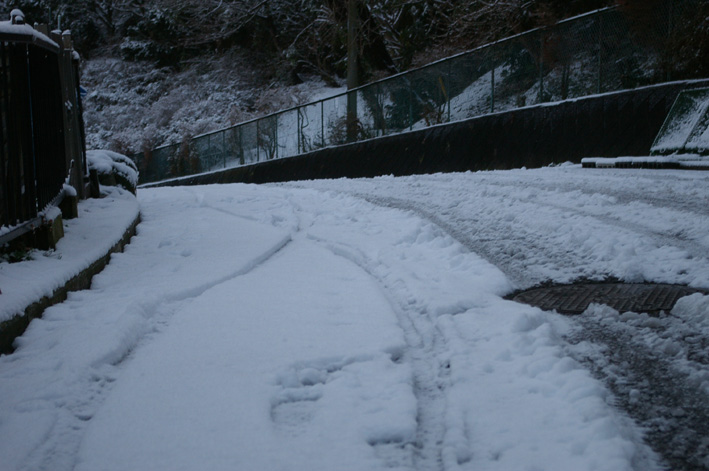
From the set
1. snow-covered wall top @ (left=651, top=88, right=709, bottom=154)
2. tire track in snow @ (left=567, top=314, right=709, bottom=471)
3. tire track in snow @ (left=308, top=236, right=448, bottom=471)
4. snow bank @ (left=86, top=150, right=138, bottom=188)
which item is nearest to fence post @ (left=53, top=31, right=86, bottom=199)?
snow bank @ (left=86, top=150, right=138, bottom=188)

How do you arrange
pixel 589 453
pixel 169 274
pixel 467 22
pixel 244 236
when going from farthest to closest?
pixel 467 22 → pixel 244 236 → pixel 169 274 → pixel 589 453

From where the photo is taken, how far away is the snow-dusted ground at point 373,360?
2840 millimetres

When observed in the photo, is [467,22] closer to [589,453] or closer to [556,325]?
[556,325]

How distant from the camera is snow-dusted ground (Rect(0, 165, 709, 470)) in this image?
112 inches

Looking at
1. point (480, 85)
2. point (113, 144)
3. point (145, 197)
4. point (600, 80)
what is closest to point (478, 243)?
point (145, 197)

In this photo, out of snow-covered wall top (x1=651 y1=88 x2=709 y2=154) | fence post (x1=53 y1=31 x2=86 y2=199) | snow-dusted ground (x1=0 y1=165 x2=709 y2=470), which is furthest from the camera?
snow-covered wall top (x1=651 y1=88 x2=709 y2=154)

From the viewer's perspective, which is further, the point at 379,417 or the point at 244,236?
the point at 244,236

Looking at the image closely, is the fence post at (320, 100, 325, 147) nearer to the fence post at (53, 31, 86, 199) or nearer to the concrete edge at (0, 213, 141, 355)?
the fence post at (53, 31, 86, 199)

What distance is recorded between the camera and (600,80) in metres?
14.4

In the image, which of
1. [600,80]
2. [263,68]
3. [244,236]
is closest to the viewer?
[244,236]

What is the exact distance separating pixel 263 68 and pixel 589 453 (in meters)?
38.1

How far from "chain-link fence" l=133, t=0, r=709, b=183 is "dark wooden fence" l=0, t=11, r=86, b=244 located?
1111cm

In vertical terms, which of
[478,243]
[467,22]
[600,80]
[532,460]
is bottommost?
[532,460]

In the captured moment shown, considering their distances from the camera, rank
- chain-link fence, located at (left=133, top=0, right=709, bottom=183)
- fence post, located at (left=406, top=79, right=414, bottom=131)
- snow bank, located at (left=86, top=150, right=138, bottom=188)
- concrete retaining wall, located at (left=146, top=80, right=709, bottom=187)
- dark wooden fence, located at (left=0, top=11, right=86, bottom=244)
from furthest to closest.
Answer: fence post, located at (left=406, top=79, right=414, bottom=131) < chain-link fence, located at (left=133, top=0, right=709, bottom=183) < concrete retaining wall, located at (left=146, top=80, right=709, bottom=187) < snow bank, located at (left=86, top=150, right=138, bottom=188) < dark wooden fence, located at (left=0, top=11, right=86, bottom=244)
